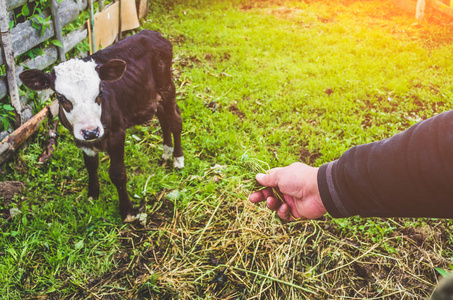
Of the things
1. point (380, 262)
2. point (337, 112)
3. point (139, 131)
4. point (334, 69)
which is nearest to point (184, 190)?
point (139, 131)

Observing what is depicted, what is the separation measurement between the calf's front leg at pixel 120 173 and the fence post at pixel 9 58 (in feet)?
4.82

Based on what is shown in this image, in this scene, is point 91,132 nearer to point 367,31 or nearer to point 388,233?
point 388,233

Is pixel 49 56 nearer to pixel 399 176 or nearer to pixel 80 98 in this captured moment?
pixel 80 98

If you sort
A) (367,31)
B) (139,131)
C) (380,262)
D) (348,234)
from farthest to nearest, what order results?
(367,31), (139,131), (348,234), (380,262)

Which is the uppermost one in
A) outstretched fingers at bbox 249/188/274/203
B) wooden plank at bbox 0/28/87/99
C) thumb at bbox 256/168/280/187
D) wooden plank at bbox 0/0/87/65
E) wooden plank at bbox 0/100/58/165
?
thumb at bbox 256/168/280/187

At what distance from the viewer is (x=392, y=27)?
27.5 feet

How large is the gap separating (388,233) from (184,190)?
204cm

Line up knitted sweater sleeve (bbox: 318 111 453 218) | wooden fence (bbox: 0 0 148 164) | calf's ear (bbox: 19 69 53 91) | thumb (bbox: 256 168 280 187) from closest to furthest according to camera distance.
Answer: knitted sweater sleeve (bbox: 318 111 453 218) < thumb (bbox: 256 168 280 187) < calf's ear (bbox: 19 69 53 91) < wooden fence (bbox: 0 0 148 164)

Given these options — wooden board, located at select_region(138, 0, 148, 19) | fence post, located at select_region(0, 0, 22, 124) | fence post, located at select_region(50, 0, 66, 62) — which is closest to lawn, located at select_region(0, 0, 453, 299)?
fence post, located at select_region(0, 0, 22, 124)

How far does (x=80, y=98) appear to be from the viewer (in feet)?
9.57

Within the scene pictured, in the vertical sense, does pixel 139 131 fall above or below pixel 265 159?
below

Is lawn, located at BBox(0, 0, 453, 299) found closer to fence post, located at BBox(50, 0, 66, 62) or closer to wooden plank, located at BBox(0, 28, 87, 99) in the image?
wooden plank, located at BBox(0, 28, 87, 99)

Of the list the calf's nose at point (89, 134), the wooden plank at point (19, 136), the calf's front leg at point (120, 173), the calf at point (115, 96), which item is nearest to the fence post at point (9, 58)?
the wooden plank at point (19, 136)

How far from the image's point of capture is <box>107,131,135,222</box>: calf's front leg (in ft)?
10.9
